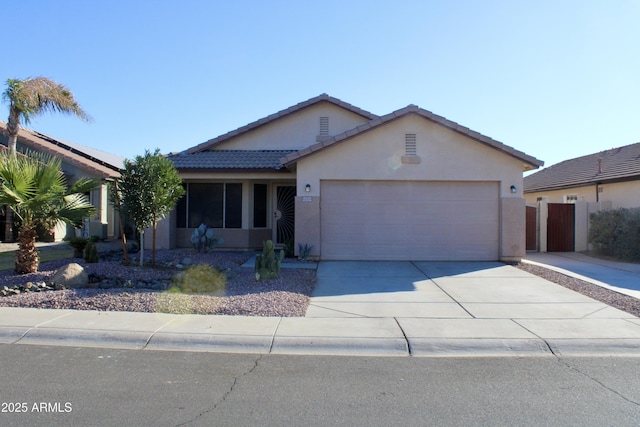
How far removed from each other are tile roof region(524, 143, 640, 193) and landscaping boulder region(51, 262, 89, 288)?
1801cm

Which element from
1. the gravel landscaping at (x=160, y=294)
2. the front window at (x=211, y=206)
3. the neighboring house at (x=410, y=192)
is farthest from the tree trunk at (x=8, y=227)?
the neighboring house at (x=410, y=192)

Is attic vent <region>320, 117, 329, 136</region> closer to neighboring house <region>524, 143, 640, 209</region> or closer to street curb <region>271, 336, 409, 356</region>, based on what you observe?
neighboring house <region>524, 143, 640, 209</region>

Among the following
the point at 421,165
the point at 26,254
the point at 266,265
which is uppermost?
the point at 421,165

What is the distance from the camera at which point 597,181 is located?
63.6 ft

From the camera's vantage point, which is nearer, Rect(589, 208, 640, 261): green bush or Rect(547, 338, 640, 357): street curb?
Rect(547, 338, 640, 357): street curb

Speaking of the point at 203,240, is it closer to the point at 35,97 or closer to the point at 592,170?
the point at 35,97

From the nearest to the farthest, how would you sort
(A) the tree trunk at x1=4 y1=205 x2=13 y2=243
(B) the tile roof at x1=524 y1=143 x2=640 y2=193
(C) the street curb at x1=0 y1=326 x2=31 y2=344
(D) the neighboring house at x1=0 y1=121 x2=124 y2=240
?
(C) the street curb at x1=0 y1=326 x2=31 y2=344, (A) the tree trunk at x1=4 y1=205 x2=13 y2=243, (B) the tile roof at x1=524 y1=143 x2=640 y2=193, (D) the neighboring house at x1=0 y1=121 x2=124 y2=240

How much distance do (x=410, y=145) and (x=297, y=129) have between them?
593 cm

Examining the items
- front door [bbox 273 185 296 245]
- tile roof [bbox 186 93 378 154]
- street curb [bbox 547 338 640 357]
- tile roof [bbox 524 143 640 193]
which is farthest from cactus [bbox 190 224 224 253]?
tile roof [bbox 524 143 640 193]

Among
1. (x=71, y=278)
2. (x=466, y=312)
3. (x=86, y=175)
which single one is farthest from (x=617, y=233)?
(x=86, y=175)

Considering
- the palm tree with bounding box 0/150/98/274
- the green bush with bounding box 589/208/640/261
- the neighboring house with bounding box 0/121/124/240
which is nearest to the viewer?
the palm tree with bounding box 0/150/98/274

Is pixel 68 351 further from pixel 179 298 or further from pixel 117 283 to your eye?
pixel 117 283

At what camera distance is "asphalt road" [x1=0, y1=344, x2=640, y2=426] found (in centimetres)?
419

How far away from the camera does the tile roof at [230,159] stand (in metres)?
15.1
